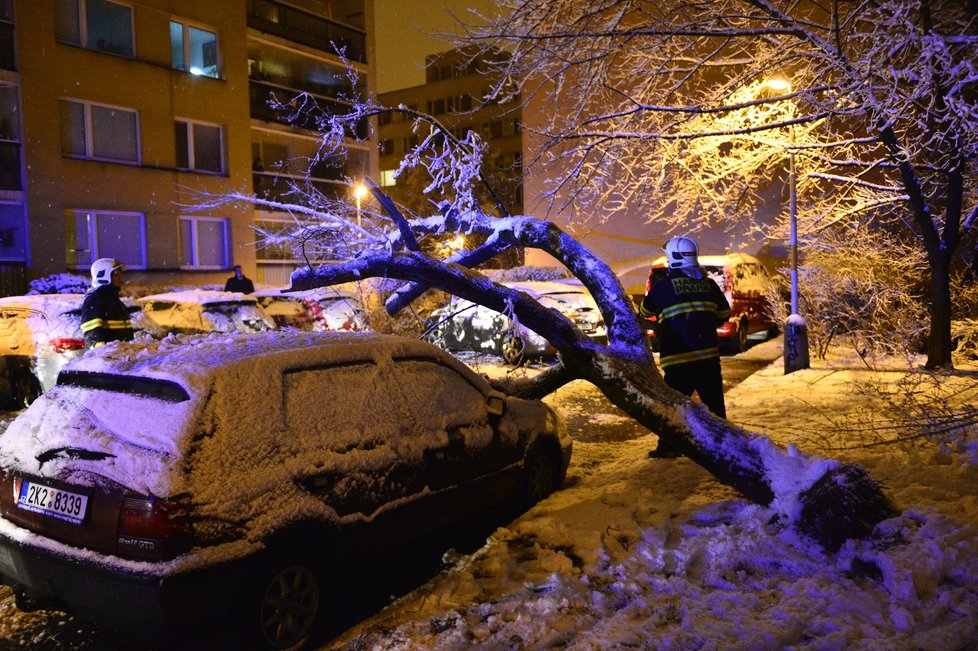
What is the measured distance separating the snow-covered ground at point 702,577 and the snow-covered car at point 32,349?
660 centimetres

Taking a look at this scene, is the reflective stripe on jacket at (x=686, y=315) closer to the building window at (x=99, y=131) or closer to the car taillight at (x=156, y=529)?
the car taillight at (x=156, y=529)

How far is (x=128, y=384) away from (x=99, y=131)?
19.1 m

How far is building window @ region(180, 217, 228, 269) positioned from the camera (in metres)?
22.7

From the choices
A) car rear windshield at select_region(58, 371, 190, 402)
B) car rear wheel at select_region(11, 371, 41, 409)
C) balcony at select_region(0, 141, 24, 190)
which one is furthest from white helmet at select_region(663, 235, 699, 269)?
balcony at select_region(0, 141, 24, 190)

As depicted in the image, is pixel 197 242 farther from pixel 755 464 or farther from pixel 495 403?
pixel 755 464

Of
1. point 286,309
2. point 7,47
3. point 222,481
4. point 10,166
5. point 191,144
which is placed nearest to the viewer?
point 222,481

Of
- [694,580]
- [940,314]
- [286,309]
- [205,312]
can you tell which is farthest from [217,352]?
[286,309]

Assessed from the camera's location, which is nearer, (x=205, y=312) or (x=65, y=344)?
(x=65, y=344)

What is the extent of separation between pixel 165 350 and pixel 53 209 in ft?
57.5

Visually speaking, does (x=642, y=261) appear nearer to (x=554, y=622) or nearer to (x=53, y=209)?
(x=53, y=209)

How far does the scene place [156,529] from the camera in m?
3.35

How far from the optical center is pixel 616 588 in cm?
409

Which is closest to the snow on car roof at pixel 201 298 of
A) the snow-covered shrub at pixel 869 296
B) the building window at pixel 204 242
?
the snow-covered shrub at pixel 869 296

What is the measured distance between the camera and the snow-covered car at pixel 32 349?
909 cm
